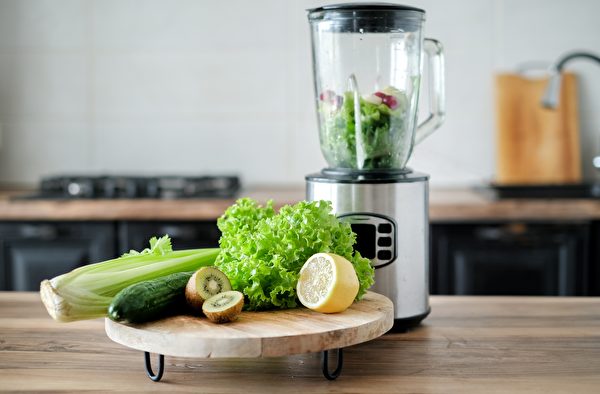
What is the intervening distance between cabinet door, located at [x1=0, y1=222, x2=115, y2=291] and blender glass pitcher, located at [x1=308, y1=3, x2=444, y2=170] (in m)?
1.49

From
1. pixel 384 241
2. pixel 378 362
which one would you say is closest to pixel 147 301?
pixel 378 362

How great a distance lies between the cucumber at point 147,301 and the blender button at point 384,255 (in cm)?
39

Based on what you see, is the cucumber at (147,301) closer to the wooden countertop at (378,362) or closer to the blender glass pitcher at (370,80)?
the wooden countertop at (378,362)

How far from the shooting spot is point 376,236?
1427mm

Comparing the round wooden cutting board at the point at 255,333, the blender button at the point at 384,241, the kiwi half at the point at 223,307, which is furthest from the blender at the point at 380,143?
the kiwi half at the point at 223,307

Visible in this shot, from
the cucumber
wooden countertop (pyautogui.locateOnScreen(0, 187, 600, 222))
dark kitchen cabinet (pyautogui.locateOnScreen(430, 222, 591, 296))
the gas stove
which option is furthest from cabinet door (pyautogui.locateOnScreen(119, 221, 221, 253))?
the cucumber

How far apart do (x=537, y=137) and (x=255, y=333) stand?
245 cm

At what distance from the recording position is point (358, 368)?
1192 millimetres

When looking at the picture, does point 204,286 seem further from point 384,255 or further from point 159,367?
point 384,255

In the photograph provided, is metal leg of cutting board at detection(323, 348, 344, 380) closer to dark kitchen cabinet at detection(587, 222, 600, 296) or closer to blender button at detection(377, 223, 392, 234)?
blender button at detection(377, 223, 392, 234)

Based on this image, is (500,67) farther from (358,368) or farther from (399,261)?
(358,368)

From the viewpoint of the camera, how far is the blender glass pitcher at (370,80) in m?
1.46

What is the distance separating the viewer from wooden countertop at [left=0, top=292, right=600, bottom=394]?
1.11 m

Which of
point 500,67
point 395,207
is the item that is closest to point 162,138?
point 500,67
